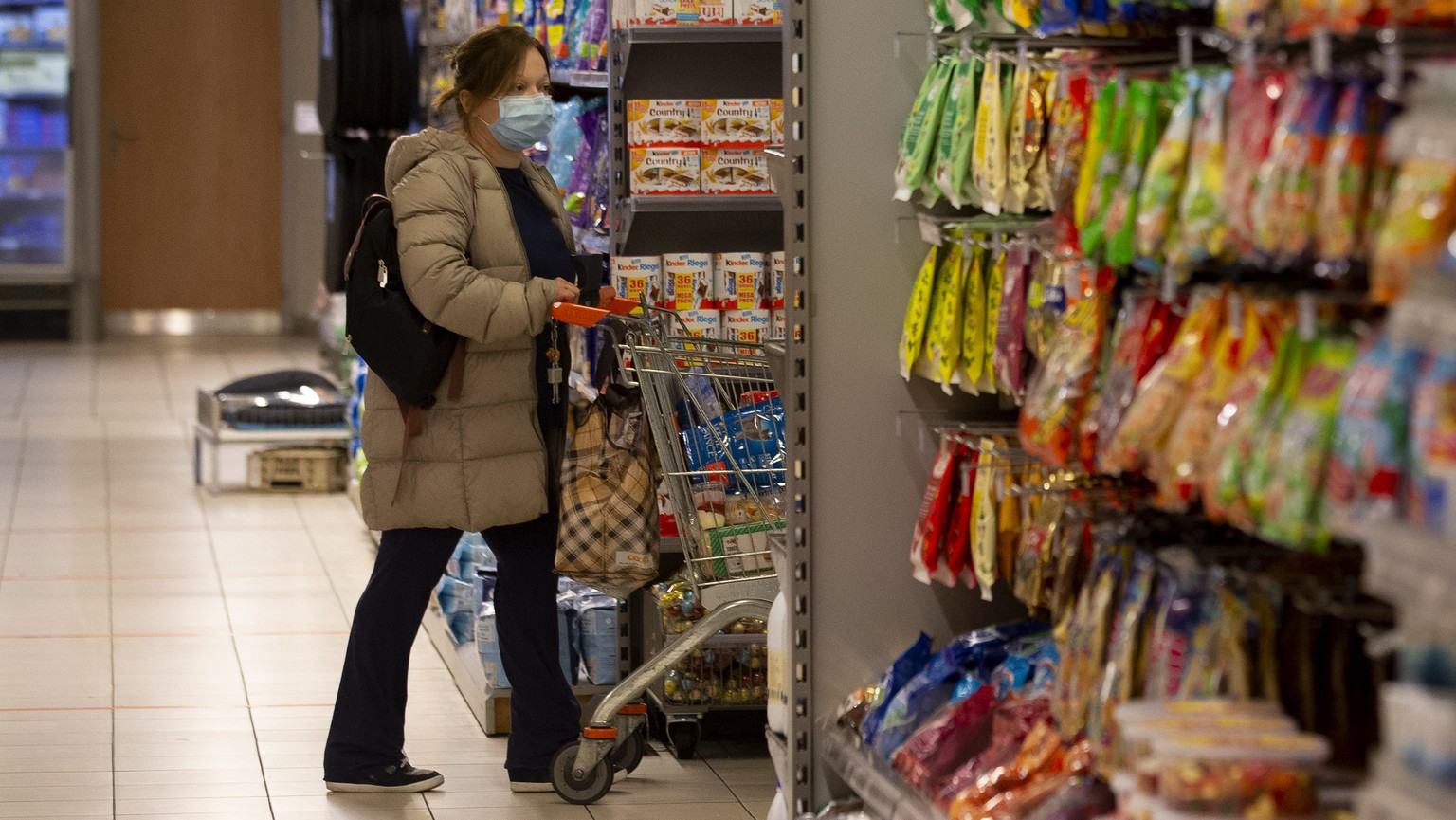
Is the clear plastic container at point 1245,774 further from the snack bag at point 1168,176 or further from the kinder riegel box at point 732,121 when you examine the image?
the kinder riegel box at point 732,121

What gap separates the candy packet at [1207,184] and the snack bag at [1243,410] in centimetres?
9

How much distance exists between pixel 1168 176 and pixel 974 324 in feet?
2.72

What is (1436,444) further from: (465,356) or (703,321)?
(703,321)

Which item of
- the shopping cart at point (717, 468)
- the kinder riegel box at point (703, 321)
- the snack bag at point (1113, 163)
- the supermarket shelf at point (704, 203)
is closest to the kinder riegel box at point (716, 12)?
the supermarket shelf at point (704, 203)

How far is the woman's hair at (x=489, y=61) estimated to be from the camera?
391 cm

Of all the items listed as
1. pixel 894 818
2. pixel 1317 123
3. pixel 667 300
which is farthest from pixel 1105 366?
pixel 667 300

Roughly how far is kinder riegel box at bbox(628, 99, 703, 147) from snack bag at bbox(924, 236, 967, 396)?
149 centimetres

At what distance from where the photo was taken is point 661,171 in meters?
4.35

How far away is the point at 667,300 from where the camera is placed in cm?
434

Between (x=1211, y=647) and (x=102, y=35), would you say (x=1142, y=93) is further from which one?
(x=102, y=35)

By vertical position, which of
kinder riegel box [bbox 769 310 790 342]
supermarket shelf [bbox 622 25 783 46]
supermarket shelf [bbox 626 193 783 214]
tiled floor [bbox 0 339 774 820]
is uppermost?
supermarket shelf [bbox 622 25 783 46]

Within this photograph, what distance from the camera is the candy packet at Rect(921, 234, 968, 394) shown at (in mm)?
2895

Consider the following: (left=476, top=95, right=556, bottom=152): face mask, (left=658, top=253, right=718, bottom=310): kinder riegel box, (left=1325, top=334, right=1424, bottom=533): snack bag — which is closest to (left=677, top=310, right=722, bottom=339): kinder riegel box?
(left=658, top=253, right=718, bottom=310): kinder riegel box

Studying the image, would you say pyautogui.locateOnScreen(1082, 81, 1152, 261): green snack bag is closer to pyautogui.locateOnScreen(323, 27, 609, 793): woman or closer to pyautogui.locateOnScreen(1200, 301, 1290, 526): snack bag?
pyautogui.locateOnScreen(1200, 301, 1290, 526): snack bag
